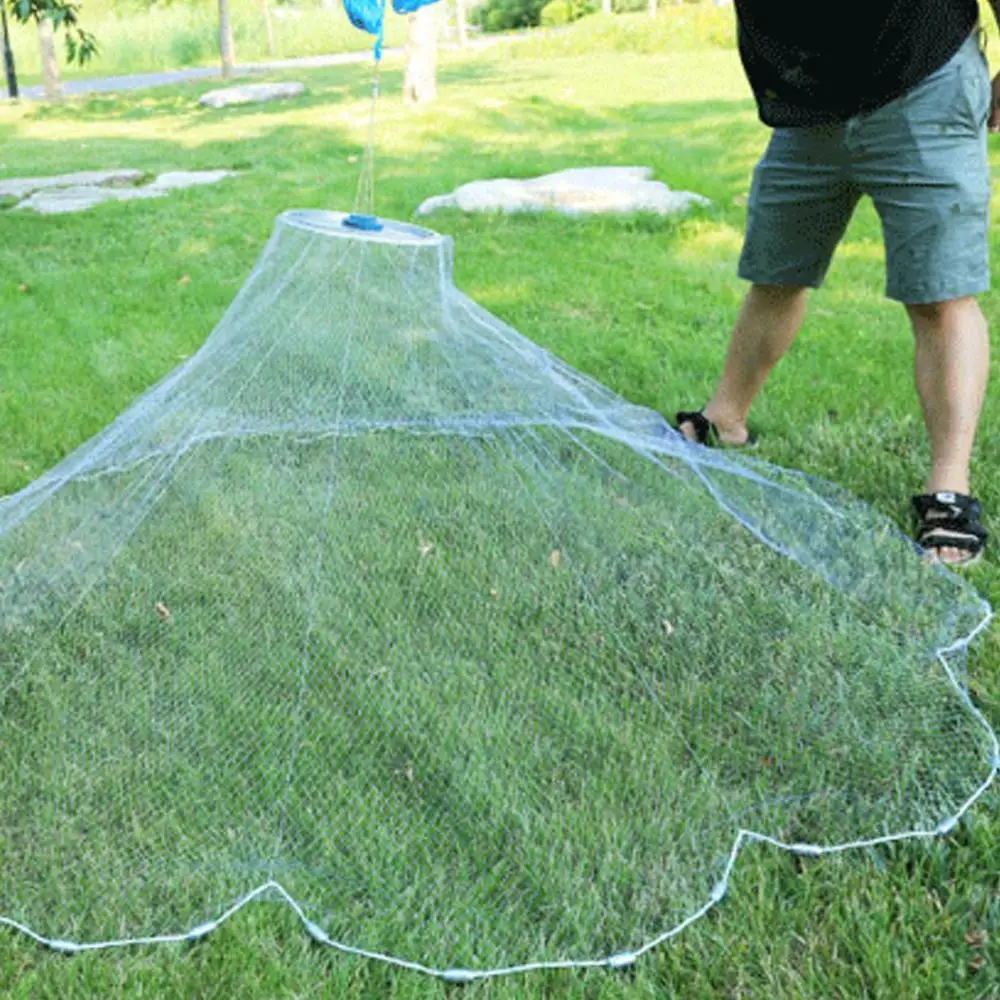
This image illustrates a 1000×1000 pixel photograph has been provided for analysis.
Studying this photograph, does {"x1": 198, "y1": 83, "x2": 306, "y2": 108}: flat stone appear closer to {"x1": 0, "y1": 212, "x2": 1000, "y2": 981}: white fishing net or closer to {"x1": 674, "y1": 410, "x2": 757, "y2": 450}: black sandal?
{"x1": 674, "y1": 410, "x2": 757, "y2": 450}: black sandal

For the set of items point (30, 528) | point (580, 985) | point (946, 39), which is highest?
point (946, 39)

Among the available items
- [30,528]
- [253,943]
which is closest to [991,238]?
[30,528]

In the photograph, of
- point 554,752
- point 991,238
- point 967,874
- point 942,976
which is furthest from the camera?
point 991,238

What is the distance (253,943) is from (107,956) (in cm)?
18

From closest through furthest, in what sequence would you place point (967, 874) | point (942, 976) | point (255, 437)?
point (942, 976), point (967, 874), point (255, 437)

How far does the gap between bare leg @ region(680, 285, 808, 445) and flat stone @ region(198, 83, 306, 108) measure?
39.6ft

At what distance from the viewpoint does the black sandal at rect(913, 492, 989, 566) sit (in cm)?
234

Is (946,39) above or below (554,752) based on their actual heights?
above

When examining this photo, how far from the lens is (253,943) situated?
1.49 metres

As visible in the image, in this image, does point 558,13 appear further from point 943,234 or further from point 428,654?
point 428,654

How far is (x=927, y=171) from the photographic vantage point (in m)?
2.35

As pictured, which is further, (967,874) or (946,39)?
(946,39)

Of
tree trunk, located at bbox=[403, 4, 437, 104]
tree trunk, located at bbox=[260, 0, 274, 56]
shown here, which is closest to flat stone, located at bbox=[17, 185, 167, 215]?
tree trunk, located at bbox=[403, 4, 437, 104]

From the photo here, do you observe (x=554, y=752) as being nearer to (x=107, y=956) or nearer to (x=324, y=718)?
(x=324, y=718)
